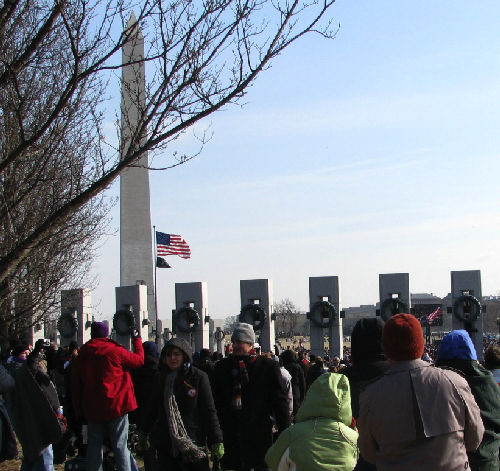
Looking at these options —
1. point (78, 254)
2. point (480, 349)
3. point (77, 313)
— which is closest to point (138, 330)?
point (77, 313)

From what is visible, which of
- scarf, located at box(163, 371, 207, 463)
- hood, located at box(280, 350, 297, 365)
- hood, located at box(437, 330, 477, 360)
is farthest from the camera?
hood, located at box(280, 350, 297, 365)

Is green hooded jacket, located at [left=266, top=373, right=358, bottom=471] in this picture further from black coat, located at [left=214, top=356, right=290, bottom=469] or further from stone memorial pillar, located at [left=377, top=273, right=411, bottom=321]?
stone memorial pillar, located at [left=377, top=273, right=411, bottom=321]

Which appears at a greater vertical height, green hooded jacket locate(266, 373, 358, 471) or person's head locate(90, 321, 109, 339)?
person's head locate(90, 321, 109, 339)

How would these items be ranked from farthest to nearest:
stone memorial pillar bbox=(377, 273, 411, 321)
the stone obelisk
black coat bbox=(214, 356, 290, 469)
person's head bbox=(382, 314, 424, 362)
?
the stone obelisk → stone memorial pillar bbox=(377, 273, 411, 321) → black coat bbox=(214, 356, 290, 469) → person's head bbox=(382, 314, 424, 362)

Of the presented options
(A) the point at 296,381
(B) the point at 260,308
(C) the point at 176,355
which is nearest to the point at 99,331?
(C) the point at 176,355

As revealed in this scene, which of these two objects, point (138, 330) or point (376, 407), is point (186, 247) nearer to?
point (138, 330)

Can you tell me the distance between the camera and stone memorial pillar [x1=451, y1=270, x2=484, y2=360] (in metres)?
→ 23.9

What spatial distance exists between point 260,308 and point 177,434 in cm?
1745

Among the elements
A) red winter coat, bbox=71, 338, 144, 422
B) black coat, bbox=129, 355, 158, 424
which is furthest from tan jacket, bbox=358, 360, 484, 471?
black coat, bbox=129, 355, 158, 424

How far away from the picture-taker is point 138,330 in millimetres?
26422

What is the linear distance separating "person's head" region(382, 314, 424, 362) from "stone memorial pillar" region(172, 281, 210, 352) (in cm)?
2115

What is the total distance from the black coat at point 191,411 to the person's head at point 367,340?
1.93 meters

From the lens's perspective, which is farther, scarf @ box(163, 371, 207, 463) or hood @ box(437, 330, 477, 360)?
scarf @ box(163, 371, 207, 463)

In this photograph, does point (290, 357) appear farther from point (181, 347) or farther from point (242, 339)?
point (181, 347)
